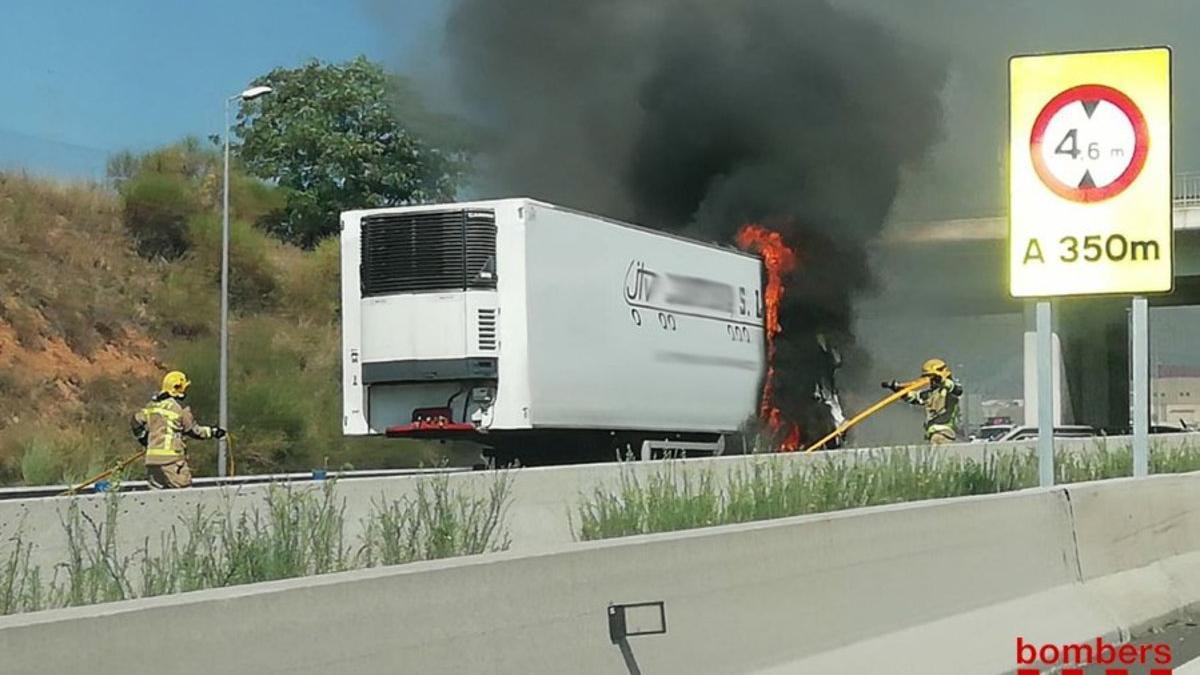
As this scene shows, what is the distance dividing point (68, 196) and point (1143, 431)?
3175 centimetres

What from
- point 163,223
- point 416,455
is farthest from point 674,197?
point 163,223

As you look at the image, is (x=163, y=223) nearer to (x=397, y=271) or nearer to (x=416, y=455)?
(x=416, y=455)

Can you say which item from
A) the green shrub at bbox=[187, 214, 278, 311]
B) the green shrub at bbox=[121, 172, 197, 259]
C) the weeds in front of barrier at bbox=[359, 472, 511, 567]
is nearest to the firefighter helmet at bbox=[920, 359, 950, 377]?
the weeds in front of barrier at bbox=[359, 472, 511, 567]

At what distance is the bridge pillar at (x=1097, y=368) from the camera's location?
51344 mm

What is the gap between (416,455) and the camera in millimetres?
32000

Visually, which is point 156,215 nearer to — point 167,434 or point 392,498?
point 167,434

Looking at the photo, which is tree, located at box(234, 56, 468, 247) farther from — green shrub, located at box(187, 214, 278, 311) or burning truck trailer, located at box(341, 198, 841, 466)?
burning truck trailer, located at box(341, 198, 841, 466)

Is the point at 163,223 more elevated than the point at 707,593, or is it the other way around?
the point at 163,223

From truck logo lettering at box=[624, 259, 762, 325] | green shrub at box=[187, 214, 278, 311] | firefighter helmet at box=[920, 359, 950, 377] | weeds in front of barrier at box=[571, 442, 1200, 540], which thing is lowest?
weeds in front of barrier at box=[571, 442, 1200, 540]

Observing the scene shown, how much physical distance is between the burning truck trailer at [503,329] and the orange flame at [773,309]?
379 centimetres

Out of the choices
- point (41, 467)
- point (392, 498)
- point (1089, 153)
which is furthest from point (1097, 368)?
point (392, 498)

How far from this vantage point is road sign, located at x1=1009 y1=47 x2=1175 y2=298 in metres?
11.6

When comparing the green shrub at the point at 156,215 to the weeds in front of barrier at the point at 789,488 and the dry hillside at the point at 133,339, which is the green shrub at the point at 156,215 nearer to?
the dry hillside at the point at 133,339

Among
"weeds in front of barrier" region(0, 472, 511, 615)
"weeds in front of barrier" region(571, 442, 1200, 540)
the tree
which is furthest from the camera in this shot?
the tree
